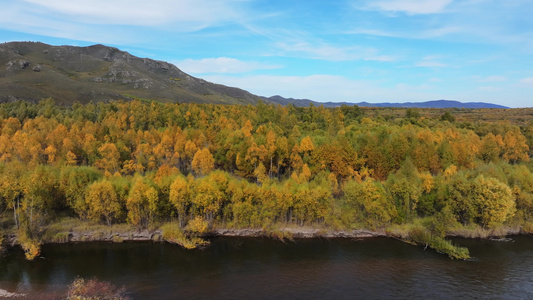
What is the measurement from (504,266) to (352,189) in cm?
2044

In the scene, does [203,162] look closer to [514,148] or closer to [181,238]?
[181,238]

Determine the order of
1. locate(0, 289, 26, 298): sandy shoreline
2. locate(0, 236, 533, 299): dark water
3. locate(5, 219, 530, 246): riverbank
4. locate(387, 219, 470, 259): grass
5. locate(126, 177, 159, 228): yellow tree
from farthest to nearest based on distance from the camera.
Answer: locate(5, 219, 530, 246): riverbank < locate(126, 177, 159, 228): yellow tree < locate(387, 219, 470, 259): grass < locate(0, 236, 533, 299): dark water < locate(0, 289, 26, 298): sandy shoreline

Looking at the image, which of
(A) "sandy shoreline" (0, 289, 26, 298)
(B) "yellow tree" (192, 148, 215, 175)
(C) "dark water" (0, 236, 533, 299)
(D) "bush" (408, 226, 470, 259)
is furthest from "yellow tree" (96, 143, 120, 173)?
(D) "bush" (408, 226, 470, 259)

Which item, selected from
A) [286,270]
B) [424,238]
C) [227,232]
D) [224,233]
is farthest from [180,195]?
[424,238]

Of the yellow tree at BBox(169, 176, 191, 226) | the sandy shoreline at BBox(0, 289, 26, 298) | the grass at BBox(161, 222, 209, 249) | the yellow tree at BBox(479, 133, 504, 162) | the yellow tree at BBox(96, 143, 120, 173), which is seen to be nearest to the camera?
the sandy shoreline at BBox(0, 289, 26, 298)

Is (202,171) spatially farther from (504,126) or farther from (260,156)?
(504,126)

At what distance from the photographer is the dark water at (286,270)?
31.8 m

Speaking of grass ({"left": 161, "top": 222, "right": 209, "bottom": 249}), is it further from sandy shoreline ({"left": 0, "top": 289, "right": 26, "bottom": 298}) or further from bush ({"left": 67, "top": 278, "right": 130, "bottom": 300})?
sandy shoreline ({"left": 0, "top": 289, "right": 26, "bottom": 298})

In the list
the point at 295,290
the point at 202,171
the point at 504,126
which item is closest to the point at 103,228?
the point at 202,171

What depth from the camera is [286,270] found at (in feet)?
120

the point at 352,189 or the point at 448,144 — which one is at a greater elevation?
the point at 448,144

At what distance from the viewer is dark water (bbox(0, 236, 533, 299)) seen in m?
31.8

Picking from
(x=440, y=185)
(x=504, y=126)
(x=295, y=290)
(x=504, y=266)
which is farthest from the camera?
(x=504, y=126)

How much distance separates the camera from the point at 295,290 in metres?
32.3
